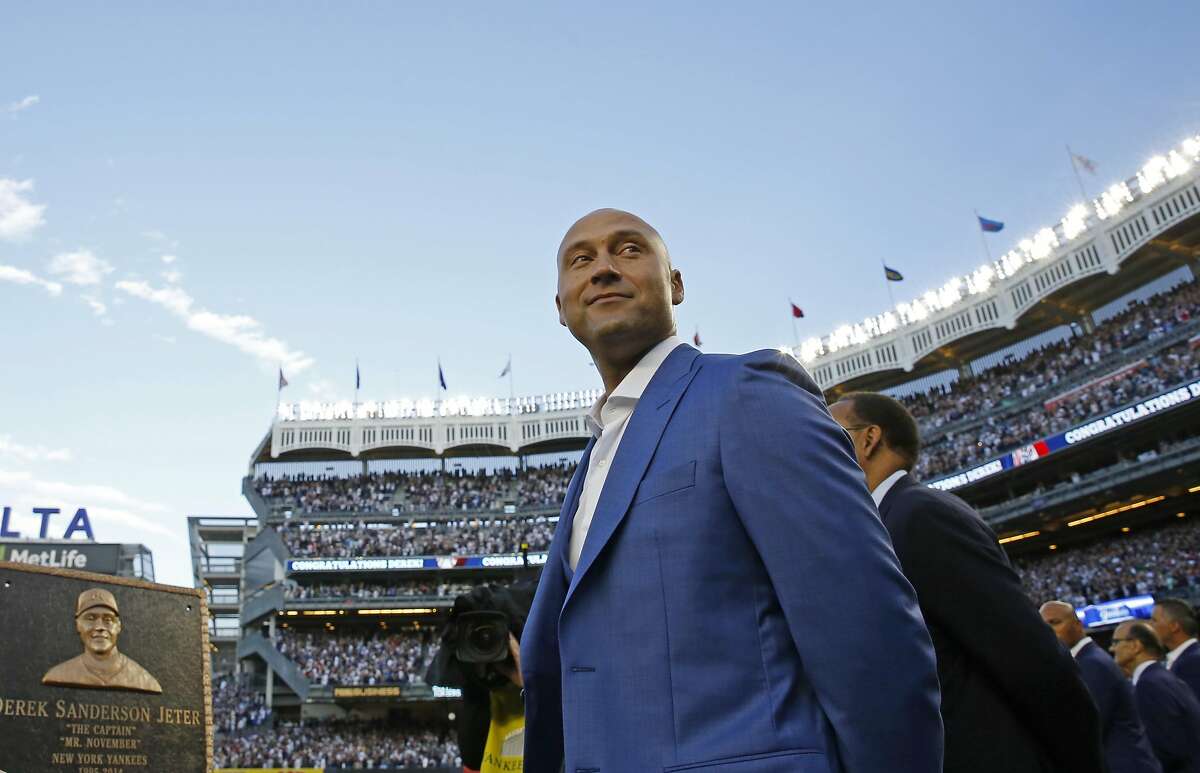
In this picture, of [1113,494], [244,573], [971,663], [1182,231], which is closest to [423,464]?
[244,573]

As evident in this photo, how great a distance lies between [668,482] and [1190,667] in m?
8.83

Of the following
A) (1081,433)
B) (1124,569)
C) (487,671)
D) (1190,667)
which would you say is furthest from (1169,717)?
(1124,569)

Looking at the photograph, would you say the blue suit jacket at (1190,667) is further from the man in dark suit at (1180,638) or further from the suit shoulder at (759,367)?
the suit shoulder at (759,367)

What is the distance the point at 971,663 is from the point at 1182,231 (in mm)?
44927

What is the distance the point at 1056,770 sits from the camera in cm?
325

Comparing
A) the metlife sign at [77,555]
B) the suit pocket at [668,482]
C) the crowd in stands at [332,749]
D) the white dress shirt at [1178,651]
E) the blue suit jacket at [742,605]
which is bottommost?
the crowd in stands at [332,749]

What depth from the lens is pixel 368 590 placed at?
51031mm

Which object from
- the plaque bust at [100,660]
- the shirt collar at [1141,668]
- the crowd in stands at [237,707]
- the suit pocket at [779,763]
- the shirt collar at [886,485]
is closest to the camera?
the suit pocket at [779,763]

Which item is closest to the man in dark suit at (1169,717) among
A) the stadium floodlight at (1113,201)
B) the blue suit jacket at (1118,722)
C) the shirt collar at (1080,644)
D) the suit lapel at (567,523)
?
the shirt collar at (1080,644)

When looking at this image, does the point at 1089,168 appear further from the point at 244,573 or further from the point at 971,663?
the point at 244,573

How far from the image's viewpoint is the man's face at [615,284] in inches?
96.7

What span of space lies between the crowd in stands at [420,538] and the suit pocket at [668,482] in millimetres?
49126

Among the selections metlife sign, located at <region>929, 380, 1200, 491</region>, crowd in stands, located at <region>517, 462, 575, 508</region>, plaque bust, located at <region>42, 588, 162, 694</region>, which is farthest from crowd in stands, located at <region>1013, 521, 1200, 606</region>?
plaque bust, located at <region>42, 588, 162, 694</region>

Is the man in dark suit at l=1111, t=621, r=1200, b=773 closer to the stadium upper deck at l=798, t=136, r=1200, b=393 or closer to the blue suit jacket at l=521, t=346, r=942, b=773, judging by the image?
the blue suit jacket at l=521, t=346, r=942, b=773
